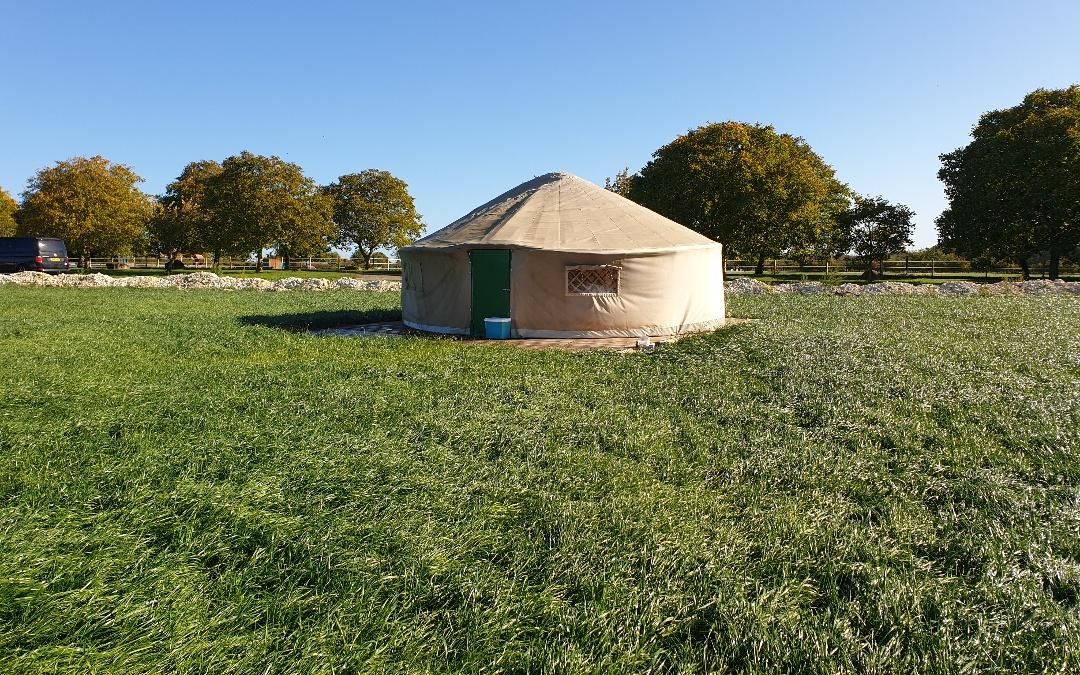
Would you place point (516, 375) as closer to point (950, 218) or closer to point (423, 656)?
point (423, 656)

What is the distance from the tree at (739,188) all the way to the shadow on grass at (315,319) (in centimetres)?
1979

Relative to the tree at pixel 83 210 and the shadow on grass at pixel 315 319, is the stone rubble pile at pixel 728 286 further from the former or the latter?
the tree at pixel 83 210

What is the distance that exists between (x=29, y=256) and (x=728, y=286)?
28.6 meters

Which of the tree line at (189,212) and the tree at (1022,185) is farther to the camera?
the tree line at (189,212)

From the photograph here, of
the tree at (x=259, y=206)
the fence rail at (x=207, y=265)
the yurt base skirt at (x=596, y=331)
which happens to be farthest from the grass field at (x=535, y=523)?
the fence rail at (x=207, y=265)

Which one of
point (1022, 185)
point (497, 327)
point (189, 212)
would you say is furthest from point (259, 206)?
point (1022, 185)

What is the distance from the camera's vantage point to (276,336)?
970 cm

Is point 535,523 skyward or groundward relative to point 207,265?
groundward

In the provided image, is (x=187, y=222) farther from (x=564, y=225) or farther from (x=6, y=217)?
(x=564, y=225)

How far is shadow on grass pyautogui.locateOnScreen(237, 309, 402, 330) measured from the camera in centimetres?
1170

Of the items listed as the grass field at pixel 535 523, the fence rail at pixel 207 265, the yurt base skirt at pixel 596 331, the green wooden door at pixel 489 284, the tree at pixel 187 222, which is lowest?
the grass field at pixel 535 523

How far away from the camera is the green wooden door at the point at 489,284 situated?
34.8 feet

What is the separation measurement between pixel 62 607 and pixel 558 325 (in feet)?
28.8

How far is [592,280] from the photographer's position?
1060 cm
